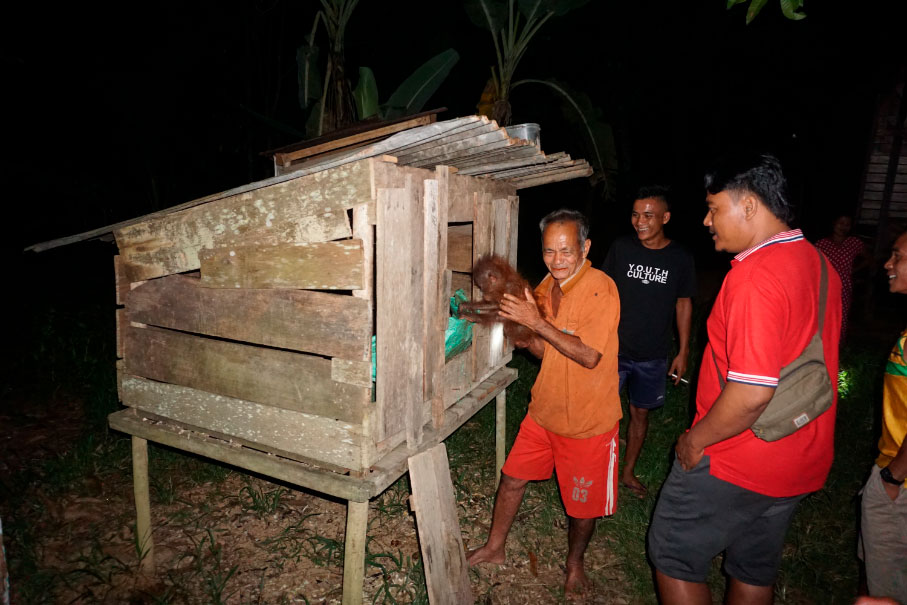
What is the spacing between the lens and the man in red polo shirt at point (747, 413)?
1.64 meters

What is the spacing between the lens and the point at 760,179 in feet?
5.71

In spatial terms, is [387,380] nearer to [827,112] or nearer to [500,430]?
[500,430]

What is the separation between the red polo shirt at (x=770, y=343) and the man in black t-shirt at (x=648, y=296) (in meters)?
1.49

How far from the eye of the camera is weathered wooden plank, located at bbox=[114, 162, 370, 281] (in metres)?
1.82

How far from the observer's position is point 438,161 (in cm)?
203

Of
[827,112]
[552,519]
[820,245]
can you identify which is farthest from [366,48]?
[827,112]

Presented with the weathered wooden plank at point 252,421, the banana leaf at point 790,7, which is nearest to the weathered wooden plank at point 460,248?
the weathered wooden plank at point 252,421

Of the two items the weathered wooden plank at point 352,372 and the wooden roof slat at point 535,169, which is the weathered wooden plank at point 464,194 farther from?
the weathered wooden plank at point 352,372

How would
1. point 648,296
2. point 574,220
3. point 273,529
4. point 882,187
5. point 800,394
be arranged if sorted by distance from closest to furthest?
1. point 800,394
2. point 574,220
3. point 273,529
4. point 648,296
5. point 882,187

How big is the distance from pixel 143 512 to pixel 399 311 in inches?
87.0

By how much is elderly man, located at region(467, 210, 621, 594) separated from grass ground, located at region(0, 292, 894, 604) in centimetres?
70

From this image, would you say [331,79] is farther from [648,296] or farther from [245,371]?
[245,371]

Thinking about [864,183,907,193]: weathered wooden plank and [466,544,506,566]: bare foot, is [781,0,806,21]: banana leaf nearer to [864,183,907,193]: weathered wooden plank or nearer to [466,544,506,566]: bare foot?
[466,544,506,566]: bare foot

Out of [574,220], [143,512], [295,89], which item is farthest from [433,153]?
[295,89]
